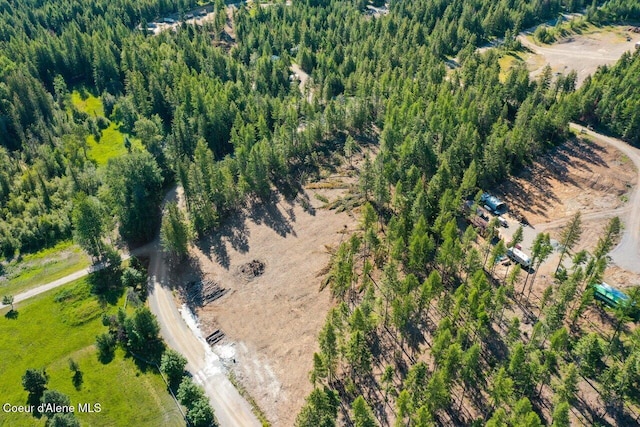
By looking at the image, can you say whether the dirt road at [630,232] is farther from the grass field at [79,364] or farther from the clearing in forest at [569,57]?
the grass field at [79,364]

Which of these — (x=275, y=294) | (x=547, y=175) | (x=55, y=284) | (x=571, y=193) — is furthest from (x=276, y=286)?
Answer: (x=547, y=175)

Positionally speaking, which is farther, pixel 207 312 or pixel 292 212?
pixel 292 212

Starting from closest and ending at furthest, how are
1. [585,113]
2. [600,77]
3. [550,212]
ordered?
[550,212] < [585,113] < [600,77]

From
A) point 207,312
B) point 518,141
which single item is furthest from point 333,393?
point 518,141

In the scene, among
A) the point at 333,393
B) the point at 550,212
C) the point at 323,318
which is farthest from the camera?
the point at 550,212

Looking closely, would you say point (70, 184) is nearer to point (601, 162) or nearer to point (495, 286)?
point (495, 286)

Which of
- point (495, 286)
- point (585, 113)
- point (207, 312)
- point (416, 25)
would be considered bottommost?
point (207, 312)

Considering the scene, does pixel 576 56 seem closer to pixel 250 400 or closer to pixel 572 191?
pixel 572 191
